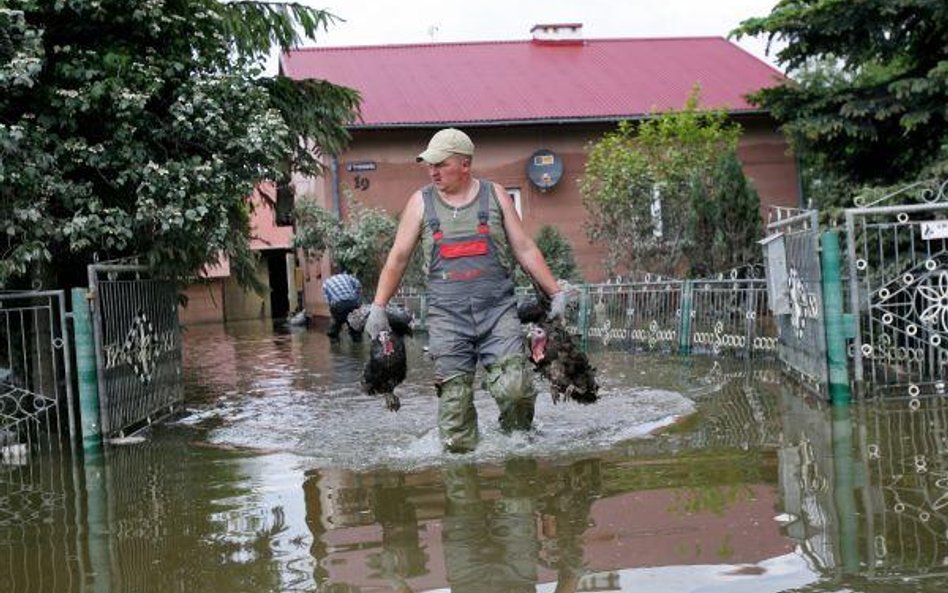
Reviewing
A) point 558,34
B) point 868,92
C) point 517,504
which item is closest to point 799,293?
point 868,92

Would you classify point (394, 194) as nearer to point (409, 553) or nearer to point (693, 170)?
point (693, 170)

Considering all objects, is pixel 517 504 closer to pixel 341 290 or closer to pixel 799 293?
pixel 341 290

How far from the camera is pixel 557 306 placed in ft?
23.0

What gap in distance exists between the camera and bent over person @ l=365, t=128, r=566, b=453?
22.5 feet

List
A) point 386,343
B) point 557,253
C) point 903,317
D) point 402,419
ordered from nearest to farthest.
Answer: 1. point 386,343
2. point 903,317
3. point 402,419
4. point 557,253

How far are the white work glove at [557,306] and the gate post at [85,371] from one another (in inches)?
143

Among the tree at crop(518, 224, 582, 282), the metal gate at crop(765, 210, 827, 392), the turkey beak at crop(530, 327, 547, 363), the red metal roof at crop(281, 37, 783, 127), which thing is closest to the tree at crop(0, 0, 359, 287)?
the turkey beak at crop(530, 327, 547, 363)

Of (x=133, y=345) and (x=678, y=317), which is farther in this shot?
(x=678, y=317)

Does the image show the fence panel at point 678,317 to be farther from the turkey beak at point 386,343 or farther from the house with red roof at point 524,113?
the house with red roof at point 524,113

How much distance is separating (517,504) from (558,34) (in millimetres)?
27002

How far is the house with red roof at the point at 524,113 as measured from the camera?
25375mm

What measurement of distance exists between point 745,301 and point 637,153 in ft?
29.3

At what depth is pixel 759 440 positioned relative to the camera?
691cm

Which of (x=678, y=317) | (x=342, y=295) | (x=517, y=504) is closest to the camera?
(x=517, y=504)
